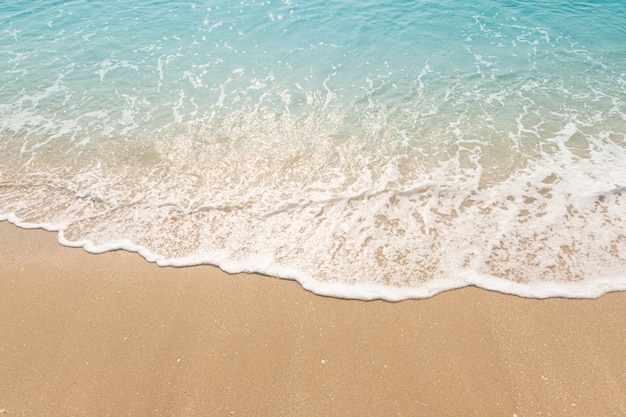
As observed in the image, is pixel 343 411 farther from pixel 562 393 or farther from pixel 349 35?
Answer: pixel 349 35

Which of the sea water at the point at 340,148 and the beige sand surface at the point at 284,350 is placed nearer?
the beige sand surface at the point at 284,350

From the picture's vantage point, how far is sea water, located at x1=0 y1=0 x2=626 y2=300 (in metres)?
5.03

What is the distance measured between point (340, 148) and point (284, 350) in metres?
4.53

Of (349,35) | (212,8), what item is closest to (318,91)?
(349,35)

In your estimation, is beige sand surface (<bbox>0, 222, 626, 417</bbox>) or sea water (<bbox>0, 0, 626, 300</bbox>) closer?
beige sand surface (<bbox>0, 222, 626, 417</bbox>)

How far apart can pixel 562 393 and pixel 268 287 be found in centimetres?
346

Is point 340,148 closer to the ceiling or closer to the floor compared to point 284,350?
closer to the ceiling

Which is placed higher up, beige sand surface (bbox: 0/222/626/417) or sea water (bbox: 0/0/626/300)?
sea water (bbox: 0/0/626/300)

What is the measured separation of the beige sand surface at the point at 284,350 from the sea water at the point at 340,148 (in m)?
0.41

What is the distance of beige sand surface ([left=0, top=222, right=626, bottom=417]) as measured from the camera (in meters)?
3.43

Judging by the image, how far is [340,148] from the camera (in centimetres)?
720

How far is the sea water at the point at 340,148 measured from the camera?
16.5 ft

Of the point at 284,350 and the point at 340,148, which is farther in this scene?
the point at 340,148

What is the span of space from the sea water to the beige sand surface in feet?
1.33
